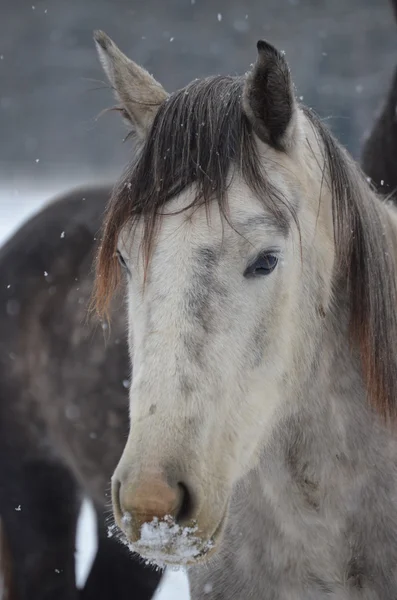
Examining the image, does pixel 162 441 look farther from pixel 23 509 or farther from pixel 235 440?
pixel 23 509

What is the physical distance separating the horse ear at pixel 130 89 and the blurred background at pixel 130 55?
10.3 m

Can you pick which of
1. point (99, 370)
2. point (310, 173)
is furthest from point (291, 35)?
point (310, 173)

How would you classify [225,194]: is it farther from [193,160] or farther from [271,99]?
[271,99]

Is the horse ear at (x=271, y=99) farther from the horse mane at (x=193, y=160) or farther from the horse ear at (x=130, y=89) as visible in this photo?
the horse ear at (x=130, y=89)

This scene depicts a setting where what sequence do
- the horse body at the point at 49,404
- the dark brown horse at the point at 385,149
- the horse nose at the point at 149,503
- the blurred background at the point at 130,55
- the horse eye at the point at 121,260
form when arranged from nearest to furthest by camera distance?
1. the horse nose at the point at 149,503
2. the horse eye at the point at 121,260
3. the horse body at the point at 49,404
4. the dark brown horse at the point at 385,149
5. the blurred background at the point at 130,55

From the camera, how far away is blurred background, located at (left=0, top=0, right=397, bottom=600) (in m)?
13.2

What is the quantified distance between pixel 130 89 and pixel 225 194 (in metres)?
0.61

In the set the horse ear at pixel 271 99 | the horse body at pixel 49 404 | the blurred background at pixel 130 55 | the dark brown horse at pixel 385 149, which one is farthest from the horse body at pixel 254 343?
the blurred background at pixel 130 55

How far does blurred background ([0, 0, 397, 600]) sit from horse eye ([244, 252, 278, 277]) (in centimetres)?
1084

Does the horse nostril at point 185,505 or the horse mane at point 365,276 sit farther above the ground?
the horse mane at point 365,276

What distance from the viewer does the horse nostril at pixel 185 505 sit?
1.75 meters

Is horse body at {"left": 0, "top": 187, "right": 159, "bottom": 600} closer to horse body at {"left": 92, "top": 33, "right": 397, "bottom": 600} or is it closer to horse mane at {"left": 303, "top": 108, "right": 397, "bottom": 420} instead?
horse body at {"left": 92, "top": 33, "right": 397, "bottom": 600}

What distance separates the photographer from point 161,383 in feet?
5.97

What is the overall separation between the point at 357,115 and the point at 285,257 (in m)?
11.1
